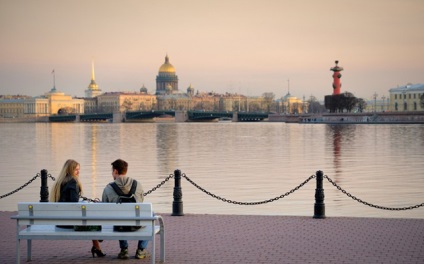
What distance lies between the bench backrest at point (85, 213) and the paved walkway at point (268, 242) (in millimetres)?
732

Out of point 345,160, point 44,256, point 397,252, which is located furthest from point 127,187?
point 345,160

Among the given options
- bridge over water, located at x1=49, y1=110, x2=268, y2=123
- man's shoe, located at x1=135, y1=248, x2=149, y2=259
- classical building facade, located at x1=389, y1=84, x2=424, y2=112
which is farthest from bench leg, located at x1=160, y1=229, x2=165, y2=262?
classical building facade, located at x1=389, y1=84, x2=424, y2=112

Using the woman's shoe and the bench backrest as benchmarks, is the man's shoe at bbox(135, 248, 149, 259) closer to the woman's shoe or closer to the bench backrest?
the woman's shoe

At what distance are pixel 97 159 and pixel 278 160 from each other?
26.7 feet

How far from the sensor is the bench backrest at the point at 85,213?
26.3 ft

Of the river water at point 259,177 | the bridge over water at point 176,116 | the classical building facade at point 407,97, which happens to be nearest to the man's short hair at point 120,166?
the river water at point 259,177

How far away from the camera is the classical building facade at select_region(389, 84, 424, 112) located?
149625 millimetres

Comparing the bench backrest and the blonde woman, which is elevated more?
the blonde woman

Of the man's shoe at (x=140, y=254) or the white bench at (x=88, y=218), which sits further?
the man's shoe at (x=140, y=254)

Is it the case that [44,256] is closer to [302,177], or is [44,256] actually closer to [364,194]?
[364,194]

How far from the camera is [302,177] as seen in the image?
85.1ft

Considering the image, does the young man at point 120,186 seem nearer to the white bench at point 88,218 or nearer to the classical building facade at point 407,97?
the white bench at point 88,218

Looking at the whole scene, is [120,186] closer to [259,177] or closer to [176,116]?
[259,177]

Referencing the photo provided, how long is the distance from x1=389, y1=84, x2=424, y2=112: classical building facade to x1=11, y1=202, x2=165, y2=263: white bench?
474 ft
